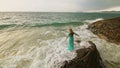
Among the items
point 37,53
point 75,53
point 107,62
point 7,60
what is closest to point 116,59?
point 107,62

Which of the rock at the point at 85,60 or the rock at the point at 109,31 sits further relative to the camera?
the rock at the point at 109,31

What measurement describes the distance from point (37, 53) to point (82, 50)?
3.57 metres

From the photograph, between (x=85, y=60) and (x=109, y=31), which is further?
(x=109, y=31)

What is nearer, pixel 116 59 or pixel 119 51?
pixel 116 59

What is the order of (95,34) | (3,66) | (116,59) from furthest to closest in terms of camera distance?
(95,34), (116,59), (3,66)

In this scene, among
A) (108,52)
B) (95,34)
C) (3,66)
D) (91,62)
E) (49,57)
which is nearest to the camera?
(91,62)

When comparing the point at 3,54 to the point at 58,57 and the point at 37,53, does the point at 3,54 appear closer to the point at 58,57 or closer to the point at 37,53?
the point at 37,53

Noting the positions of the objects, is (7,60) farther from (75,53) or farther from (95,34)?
(95,34)

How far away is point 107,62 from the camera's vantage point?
33.8ft

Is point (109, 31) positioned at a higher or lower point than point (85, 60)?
higher

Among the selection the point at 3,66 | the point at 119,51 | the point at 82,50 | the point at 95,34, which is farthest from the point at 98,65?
the point at 95,34

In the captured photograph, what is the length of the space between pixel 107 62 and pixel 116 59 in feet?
3.64

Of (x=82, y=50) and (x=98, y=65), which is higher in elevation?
(x=82, y=50)

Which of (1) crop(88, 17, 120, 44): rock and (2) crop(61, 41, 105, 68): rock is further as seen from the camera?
(1) crop(88, 17, 120, 44): rock
